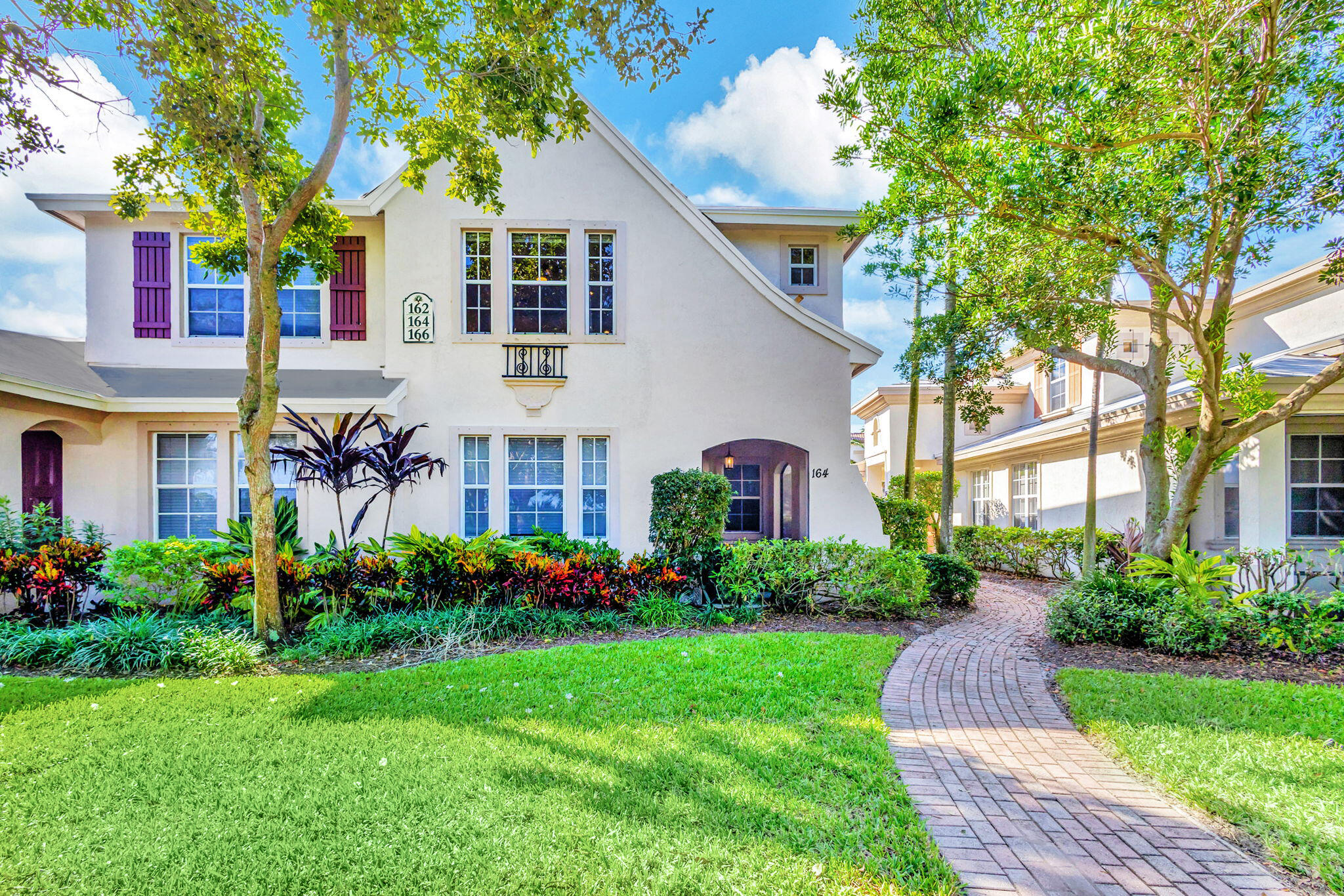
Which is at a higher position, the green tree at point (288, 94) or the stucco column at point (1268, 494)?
the green tree at point (288, 94)

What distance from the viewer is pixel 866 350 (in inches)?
407

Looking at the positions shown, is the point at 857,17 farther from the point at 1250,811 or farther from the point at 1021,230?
the point at 1250,811

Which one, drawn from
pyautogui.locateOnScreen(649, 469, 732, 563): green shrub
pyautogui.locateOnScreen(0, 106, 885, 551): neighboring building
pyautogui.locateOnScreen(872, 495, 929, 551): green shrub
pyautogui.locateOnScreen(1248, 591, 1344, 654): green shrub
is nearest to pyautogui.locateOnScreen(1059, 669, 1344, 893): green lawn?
pyautogui.locateOnScreen(1248, 591, 1344, 654): green shrub

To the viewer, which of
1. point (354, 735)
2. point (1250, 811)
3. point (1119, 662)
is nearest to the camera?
point (1250, 811)

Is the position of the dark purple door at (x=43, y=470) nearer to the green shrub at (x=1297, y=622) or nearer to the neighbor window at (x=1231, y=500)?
the green shrub at (x=1297, y=622)

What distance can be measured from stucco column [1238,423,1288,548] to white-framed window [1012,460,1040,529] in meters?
5.78

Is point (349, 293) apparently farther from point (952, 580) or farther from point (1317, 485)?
point (1317, 485)

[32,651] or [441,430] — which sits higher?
[441,430]

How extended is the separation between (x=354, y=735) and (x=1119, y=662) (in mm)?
7589

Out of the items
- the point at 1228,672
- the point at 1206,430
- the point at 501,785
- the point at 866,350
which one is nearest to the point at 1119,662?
the point at 1228,672

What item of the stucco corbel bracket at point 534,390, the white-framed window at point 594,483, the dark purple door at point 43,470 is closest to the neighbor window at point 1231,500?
the white-framed window at point 594,483

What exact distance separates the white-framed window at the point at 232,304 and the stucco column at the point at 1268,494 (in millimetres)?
15245

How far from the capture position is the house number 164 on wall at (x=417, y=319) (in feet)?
32.1

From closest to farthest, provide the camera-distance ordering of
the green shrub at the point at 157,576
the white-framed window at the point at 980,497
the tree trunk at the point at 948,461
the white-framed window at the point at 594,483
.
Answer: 1. the green shrub at the point at 157,576
2. the white-framed window at the point at 594,483
3. the tree trunk at the point at 948,461
4. the white-framed window at the point at 980,497
